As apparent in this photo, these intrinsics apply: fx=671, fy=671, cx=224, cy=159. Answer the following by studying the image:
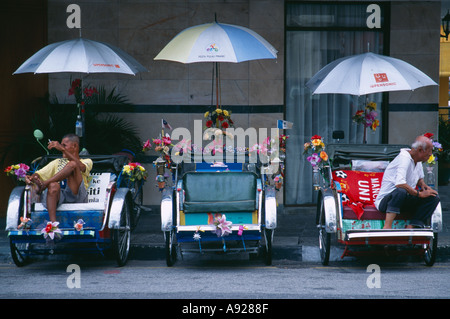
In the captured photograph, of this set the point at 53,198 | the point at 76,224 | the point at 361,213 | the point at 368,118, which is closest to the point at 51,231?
the point at 76,224

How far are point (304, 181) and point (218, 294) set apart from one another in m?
5.27

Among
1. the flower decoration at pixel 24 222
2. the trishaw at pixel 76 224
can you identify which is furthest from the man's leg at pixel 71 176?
the flower decoration at pixel 24 222

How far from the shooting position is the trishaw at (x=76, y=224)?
25.3 feet

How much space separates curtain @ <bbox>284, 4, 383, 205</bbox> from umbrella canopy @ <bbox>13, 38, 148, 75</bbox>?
3.42 meters

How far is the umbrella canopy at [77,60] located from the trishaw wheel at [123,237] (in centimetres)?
177

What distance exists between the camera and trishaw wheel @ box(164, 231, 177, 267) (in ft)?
26.3

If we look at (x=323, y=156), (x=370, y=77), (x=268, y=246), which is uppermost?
(x=370, y=77)

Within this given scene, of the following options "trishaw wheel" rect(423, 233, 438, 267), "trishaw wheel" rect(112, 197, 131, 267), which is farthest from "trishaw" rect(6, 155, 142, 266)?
"trishaw wheel" rect(423, 233, 438, 267)

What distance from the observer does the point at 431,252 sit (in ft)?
→ 26.6

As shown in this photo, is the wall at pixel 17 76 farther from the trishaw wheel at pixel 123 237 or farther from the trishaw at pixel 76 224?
Result: the trishaw wheel at pixel 123 237

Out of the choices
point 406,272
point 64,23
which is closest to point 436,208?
point 406,272

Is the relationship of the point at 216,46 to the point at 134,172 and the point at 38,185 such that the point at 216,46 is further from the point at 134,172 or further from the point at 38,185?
the point at 38,185

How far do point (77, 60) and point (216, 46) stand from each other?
1.81 meters

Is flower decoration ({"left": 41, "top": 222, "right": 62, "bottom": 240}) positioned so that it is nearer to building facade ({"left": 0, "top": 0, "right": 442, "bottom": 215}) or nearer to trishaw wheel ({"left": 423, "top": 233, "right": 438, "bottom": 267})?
building facade ({"left": 0, "top": 0, "right": 442, "bottom": 215})
